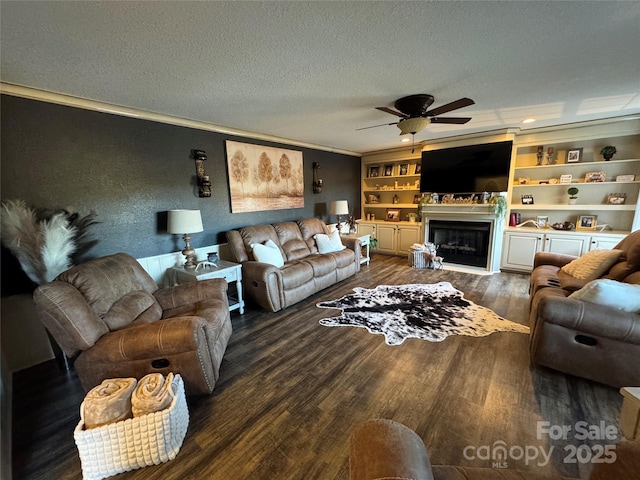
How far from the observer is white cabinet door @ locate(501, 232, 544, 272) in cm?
418

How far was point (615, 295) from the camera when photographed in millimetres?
1802

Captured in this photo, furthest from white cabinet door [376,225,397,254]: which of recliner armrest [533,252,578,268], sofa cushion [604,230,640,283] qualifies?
sofa cushion [604,230,640,283]

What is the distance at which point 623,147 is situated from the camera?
375 cm

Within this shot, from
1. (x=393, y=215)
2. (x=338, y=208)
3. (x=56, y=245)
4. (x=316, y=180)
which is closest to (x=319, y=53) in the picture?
(x=56, y=245)

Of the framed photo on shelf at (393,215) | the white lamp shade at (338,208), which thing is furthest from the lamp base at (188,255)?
the framed photo on shelf at (393,215)

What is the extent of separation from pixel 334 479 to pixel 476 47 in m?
2.67

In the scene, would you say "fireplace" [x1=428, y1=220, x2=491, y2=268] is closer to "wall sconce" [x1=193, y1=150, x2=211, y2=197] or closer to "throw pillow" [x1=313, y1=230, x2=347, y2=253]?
"throw pillow" [x1=313, y1=230, x2=347, y2=253]

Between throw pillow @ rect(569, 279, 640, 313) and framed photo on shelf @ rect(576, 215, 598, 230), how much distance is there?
287 centimetres

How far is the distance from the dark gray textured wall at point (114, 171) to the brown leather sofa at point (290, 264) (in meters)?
0.44

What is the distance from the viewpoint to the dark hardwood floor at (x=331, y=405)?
1405 mm

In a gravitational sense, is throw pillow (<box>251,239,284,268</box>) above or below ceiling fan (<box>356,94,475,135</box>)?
below

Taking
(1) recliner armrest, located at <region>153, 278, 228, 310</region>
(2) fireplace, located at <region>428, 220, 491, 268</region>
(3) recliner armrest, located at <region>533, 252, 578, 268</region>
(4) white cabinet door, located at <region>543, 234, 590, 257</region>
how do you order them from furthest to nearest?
1. (2) fireplace, located at <region>428, 220, 491, 268</region>
2. (4) white cabinet door, located at <region>543, 234, 590, 257</region>
3. (3) recliner armrest, located at <region>533, 252, 578, 268</region>
4. (1) recliner armrest, located at <region>153, 278, 228, 310</region>

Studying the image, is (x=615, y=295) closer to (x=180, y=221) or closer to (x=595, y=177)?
(x=595, y=177)

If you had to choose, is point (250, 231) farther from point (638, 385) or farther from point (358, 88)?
point (638, 385)
